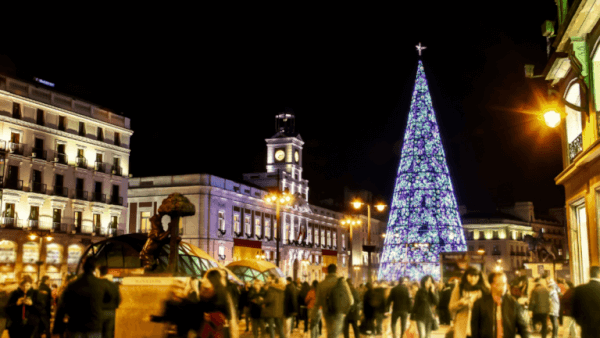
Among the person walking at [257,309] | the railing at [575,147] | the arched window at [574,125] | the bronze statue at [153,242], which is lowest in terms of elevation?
the person walking at [257,309]

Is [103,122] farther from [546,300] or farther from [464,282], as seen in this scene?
[464,282]

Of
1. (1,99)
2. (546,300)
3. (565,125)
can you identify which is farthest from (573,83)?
(1,99)

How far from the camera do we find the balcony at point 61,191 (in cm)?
4659

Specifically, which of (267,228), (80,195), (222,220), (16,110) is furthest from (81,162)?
(267,228)

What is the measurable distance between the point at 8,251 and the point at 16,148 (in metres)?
6.98

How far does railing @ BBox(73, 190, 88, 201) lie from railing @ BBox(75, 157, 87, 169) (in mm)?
1959

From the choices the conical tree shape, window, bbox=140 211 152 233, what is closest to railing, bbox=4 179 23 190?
window, bbox=140 211 152 233

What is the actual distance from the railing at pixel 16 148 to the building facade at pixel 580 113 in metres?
35.6

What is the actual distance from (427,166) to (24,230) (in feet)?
88.7

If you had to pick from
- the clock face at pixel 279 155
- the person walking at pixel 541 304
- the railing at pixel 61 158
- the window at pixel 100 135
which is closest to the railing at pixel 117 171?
the window at pixel 100 135

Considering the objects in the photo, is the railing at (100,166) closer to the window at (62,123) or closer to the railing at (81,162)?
the railing at (81,162)

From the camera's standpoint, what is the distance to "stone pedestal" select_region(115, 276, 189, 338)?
43.9 feet

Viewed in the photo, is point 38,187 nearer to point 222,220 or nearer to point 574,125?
point 222,220

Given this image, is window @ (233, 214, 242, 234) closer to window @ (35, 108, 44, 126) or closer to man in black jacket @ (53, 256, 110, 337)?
window @ (35, 108, 44, 126)
